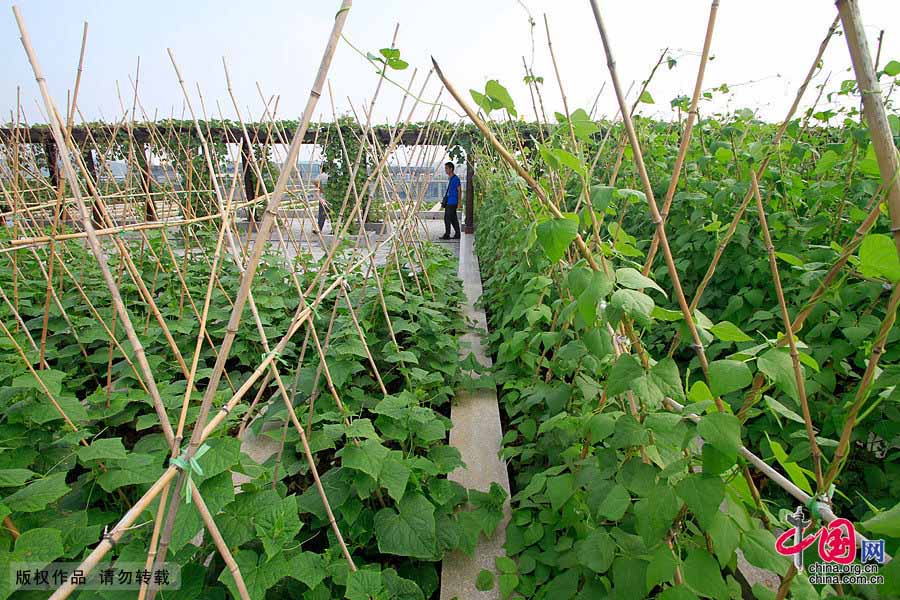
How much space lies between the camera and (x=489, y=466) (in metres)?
2.20

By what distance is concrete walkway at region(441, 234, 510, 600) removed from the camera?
1.63 meters

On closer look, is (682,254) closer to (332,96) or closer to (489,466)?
(489,466)

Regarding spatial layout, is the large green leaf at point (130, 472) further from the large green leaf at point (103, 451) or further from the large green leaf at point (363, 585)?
the large green leaf at point (363, 585)

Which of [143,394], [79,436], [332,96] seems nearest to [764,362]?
[79,436]

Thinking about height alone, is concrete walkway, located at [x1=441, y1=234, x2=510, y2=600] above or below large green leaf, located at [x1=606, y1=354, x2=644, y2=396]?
below

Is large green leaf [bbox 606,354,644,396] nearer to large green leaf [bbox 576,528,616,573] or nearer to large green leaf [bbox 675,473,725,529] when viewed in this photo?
large green leaf [bbox 675,473,725,529]

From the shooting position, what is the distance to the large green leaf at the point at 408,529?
1545 millimetres

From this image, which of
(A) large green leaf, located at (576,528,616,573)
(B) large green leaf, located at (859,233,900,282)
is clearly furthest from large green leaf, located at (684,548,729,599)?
(B) large green leaf, located at (859,233,900,282)

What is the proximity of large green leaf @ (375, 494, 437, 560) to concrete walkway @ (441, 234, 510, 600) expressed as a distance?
0.17 m

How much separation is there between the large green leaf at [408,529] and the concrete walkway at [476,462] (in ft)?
0.54

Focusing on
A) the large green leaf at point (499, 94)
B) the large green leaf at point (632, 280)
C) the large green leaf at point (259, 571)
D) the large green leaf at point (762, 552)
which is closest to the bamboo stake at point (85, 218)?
the large green leaf at point (259, 571)

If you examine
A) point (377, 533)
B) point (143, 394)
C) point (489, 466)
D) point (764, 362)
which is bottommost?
point (489, 466)

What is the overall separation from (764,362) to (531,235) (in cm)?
57

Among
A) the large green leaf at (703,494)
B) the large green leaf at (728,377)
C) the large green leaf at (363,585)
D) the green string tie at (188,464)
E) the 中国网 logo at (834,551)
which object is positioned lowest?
the large green leaf at (363,585)
